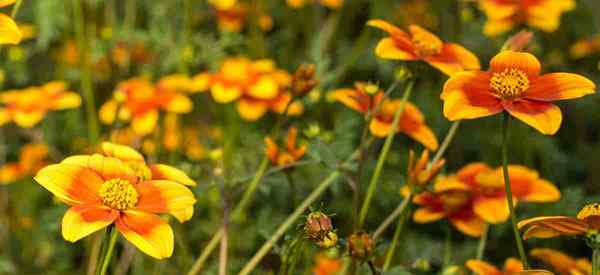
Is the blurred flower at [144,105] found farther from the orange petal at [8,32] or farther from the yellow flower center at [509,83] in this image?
the yellow flower center at [509,83]

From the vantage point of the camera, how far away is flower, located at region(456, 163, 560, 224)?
1422mm

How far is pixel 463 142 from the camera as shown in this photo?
2.24 m

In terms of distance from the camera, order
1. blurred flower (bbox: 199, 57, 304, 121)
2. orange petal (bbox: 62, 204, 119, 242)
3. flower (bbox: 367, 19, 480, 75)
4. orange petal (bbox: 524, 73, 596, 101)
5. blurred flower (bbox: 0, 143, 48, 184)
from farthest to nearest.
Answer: blurred flower (bbox: 0, 143, 48, 184) < blurred flower (bbox: 199, 57, 304, 121) < flower (bbox: 367, 19, 480, 75) < orange petal (bbox: 524, 73, 596, 101) < orange petal (bbox: 62, 204, 119, 242)

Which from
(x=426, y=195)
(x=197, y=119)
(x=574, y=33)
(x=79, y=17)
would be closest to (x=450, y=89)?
(x=426, y=195)

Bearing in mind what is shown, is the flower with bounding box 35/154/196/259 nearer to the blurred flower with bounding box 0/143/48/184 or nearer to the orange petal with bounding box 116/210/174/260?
the orange petal with bounding box 116/210/174/260

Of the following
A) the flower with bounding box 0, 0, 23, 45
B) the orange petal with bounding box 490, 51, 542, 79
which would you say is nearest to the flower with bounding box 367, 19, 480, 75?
the orange petal with bounding box 490, 51, 542, 79

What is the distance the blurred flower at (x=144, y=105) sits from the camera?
1.76 metres

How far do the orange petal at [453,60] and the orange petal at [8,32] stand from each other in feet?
1.73

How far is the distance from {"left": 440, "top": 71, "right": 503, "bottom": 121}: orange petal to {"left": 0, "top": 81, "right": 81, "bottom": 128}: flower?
86 centimetres

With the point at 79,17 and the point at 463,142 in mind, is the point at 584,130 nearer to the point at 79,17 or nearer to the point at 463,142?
the point at 463,142

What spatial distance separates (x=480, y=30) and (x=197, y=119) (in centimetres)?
68

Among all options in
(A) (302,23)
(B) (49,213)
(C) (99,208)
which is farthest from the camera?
(A) (302,23)

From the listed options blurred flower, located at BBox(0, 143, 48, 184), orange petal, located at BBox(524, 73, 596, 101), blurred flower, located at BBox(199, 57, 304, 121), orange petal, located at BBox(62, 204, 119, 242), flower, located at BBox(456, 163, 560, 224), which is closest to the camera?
orange petal, located at BBox(62, 204, 119, 242)

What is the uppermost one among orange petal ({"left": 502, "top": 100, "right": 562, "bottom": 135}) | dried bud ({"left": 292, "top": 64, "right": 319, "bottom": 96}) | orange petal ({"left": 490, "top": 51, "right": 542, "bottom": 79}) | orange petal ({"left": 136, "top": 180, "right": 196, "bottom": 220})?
orange petal ({"left": 490, "top": 51, "right": 542, "bottom": 79})
